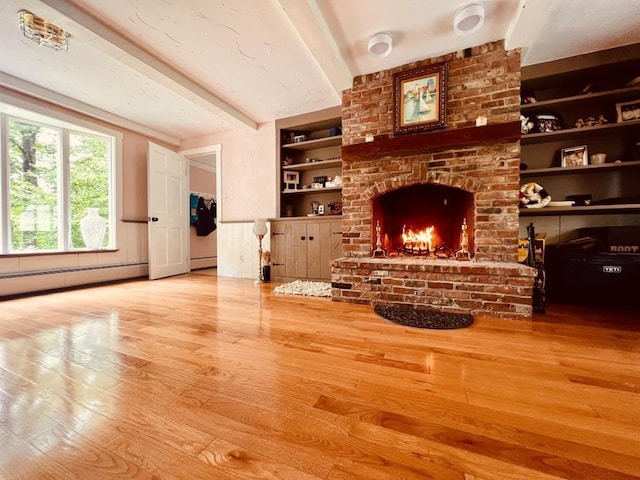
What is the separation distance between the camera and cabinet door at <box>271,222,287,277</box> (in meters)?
3.49

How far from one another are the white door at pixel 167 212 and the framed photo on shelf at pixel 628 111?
5.39 m

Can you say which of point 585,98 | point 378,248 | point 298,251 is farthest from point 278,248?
point 585,98

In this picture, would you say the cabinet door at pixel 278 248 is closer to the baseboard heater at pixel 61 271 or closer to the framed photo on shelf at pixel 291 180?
the framed photo on shelf at pixel 291 180

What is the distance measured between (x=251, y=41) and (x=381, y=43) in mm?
1115

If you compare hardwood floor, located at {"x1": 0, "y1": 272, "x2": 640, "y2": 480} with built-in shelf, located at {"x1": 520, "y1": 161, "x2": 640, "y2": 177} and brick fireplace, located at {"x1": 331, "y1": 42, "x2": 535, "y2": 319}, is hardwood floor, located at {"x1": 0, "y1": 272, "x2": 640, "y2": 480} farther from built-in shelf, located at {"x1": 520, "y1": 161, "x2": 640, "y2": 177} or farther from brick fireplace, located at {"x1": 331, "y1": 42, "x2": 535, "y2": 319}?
built-in shelf, located at {"x1": 520, "y1": 161, "x2": 640, "y2": 177}

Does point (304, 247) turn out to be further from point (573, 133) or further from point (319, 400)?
point (573, 133)

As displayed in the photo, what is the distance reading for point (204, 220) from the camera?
5000 mm

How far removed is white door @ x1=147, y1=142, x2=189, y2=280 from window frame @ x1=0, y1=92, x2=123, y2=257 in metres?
0.44

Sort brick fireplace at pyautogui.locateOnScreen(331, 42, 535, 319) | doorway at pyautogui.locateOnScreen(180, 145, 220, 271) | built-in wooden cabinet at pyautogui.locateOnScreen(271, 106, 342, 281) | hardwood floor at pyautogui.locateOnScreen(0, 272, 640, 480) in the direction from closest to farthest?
hardwood floor at pyautogui.locateOnScreen(0, 272, 640, 480), brick fireplace at pyautogui.locateOnScreen(331, 42, 535, 319), built-in wooden cabinet at pyautogui.locateOnScreen(271, 106, 342, 281), doorway at pyautogui.locateOnScreen(180, 145, 220, 271)

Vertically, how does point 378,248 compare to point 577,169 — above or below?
below

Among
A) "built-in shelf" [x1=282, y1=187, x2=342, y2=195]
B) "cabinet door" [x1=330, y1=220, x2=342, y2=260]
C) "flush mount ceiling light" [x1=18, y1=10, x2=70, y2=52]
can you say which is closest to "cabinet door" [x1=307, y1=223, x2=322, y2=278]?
"cabinet door" [x1=330, y1=220, x2=342, y2=260]

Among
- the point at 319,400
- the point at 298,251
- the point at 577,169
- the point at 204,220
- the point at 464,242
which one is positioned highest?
the point at 577,169

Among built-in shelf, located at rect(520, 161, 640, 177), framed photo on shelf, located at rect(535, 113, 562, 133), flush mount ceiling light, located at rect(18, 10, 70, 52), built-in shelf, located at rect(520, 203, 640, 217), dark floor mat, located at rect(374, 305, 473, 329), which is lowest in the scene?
dark floor mat, located at rect(374, 305, 473, 329)

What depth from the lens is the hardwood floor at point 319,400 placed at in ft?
2.30
